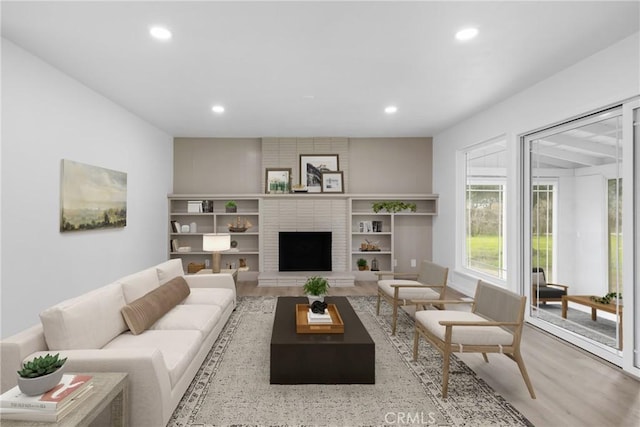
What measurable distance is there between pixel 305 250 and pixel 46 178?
4264mm

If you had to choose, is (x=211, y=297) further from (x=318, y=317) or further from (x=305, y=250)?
(x=305, y=250)

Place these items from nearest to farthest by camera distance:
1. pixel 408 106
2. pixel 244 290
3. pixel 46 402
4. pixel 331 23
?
1. pixel 46 402
2. pixel 331 23
3. pixel 408 106
4. pixel 244 290

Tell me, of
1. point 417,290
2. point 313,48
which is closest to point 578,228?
point 417,290

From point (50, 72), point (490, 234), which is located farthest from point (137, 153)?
point (490, 234)

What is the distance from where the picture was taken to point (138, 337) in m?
2.70

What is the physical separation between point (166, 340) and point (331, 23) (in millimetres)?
2777

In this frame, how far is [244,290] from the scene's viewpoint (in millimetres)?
6047

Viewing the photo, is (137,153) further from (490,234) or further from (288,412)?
(490,234)

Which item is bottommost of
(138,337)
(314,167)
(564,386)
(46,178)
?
(564,386)

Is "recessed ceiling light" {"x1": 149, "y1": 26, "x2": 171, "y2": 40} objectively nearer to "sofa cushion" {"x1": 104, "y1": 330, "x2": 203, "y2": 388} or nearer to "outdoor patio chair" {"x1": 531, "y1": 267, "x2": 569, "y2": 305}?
"sofa cushion" {"x1": 104, "y1": 330, "x2": 203, "y2": 388}

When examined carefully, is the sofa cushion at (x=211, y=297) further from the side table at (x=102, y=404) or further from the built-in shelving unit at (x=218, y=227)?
the built-in shelving unit at (x=218, y=227)

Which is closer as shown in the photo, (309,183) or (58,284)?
(58,284)

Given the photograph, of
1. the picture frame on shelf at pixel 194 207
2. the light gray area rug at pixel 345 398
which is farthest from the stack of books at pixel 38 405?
the picture frame on shelf at pixel 194 207

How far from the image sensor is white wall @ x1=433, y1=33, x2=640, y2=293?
3.04 metres
